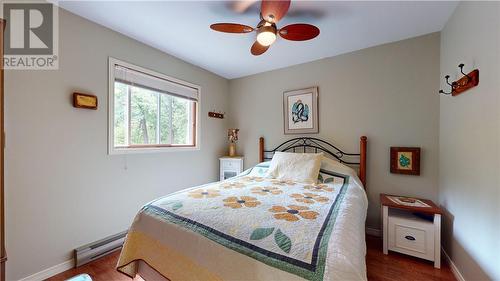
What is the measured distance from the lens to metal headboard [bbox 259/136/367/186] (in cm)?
250

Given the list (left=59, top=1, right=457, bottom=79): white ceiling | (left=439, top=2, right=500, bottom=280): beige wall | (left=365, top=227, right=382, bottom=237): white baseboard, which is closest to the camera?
(left=439, top=2, right=500, bottom=280): beige wall

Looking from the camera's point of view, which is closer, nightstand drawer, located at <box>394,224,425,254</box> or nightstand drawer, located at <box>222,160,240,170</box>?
nightstand drawer, located at <box>394,224,425,254</box>

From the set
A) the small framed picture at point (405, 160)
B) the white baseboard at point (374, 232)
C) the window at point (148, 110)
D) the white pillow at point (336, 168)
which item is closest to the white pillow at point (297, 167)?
the white pillow at point (336, 168)

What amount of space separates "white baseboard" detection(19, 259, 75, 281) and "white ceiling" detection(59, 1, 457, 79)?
2.34 metres

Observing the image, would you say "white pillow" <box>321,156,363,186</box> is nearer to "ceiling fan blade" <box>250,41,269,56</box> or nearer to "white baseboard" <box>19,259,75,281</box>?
"ceiling fan blade" <box>250,41,269,56</box>

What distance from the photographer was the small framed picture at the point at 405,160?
87.7 inches

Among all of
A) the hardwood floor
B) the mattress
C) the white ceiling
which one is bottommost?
the hardwood floor

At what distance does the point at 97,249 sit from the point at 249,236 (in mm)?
1869

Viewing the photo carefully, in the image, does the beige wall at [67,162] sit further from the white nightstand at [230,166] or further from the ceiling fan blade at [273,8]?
the ceiling fan blade at [273,8]

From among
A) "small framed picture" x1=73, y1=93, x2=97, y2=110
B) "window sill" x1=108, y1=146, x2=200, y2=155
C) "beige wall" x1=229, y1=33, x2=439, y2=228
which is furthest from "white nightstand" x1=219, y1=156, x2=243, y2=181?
"small framed picture" x1=73, y1=93, x2=97, y2=110

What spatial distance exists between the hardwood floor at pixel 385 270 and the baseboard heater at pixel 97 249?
0.05 m

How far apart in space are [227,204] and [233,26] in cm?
144

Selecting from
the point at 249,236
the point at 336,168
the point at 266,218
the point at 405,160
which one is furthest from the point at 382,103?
the point at 249,236

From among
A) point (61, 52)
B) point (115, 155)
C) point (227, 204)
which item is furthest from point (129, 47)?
point (227, 204)
